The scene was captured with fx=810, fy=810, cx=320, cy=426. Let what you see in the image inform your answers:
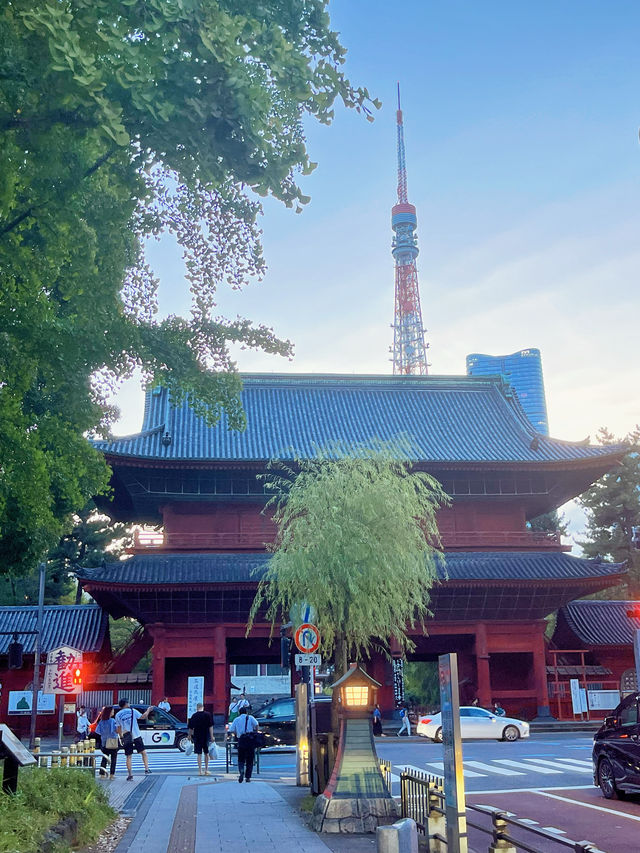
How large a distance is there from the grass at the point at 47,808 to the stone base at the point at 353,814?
3.01 metres

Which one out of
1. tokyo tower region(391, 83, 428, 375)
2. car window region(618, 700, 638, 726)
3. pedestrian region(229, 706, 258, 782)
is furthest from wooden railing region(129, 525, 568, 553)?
tokyo tower region(391, 83, 428, 375)

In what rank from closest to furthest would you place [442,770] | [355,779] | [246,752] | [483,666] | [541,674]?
[355,779]
[246,752]
[442,770]
[483,666]
[541,674]

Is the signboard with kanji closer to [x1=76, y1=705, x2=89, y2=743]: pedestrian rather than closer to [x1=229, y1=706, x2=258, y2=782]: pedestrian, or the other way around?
[x1=229, y1=706, x2=258, y2=782]: pedestrian

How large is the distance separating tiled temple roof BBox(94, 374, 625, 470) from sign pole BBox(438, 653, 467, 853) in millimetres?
24390

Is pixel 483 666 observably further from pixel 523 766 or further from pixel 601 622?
pixel 523 766

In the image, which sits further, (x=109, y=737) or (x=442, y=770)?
(x=442, y=770)

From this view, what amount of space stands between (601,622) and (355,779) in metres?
27.6

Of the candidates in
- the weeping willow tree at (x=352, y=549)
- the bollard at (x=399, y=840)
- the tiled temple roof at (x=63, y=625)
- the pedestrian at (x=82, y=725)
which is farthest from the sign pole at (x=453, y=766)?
the tiled temple roof at (x=63, y=625)

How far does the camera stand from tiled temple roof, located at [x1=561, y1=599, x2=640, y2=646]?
3503cm

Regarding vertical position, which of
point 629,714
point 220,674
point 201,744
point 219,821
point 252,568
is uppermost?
point 252,568

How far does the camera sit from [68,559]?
148 feet

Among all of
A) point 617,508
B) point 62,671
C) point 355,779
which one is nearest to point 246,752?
point 62,671

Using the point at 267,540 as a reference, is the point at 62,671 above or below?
below

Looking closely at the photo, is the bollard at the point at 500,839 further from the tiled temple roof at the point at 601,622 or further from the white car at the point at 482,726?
the tiled temple roof at the point at 601,622
